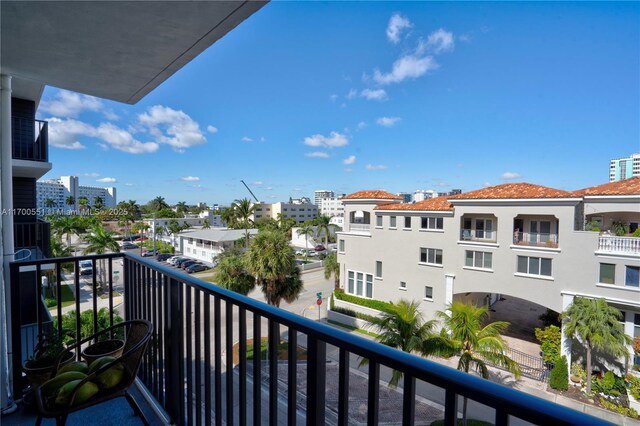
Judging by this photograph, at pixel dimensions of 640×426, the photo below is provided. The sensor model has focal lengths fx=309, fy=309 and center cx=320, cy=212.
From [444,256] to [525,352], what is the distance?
479 centimetres

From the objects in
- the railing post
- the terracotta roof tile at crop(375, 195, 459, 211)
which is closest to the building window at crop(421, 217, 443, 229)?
the terracotta roof tile at crop(375, 195, 459, 211)

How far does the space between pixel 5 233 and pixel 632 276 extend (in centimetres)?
1532

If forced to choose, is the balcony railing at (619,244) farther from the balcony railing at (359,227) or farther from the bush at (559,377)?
the balcony railing at (359,227)

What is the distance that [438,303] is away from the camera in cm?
1410

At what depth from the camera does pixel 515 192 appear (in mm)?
12938

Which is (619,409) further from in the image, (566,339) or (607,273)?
Answer: (607,273)

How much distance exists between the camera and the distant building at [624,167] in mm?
31531

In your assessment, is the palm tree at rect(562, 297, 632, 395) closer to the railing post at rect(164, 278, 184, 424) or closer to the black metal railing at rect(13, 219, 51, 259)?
the railing post at rect(164, 278, 184, 424)

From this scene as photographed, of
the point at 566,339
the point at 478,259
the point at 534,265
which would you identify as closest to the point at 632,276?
the point at 534,265

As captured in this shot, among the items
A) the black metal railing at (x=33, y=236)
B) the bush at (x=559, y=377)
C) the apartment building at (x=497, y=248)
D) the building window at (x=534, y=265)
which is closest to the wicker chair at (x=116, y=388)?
the black metal railing at (x=33, y=236)

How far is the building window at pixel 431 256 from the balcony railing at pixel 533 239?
10.1 ft

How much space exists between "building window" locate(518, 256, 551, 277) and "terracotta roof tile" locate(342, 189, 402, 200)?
6.53 meters

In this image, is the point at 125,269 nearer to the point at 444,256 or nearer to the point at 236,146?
Answer: the point at 444,256

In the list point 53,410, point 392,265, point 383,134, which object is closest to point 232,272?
point 392,265
